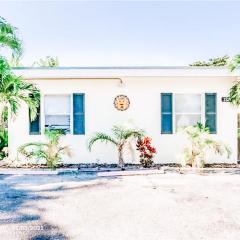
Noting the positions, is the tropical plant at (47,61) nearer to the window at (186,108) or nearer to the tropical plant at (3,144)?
the tropical plant at (3,144)

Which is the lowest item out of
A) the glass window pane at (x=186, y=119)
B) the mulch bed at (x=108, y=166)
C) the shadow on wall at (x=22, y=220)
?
the shadow on wall at (x=22, y=220)

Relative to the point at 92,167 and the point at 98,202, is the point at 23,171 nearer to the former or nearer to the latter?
the point at 92,167

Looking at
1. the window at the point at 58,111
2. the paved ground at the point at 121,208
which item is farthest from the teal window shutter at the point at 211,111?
the window at the point at 58,111

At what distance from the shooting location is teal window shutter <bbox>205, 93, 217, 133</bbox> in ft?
41.8

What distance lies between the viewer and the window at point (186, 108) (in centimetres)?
1289

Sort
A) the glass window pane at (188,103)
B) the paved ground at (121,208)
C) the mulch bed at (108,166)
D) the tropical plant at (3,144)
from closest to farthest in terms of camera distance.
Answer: the paved ground at (121,208), the mulch bed at (108,166), the glass window pane at (188,103), the tropical plant at (3,144)

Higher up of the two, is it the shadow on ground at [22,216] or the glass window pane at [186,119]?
the glass window pane at [186,119]

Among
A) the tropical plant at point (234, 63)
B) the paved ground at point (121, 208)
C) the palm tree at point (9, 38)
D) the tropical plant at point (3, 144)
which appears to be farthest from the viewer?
the tropical plant at point (3, 144)

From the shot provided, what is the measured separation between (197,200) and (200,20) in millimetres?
12925

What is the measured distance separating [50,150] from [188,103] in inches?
187

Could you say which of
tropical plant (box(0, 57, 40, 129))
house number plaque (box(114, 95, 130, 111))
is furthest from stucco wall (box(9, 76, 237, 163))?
tropical plant (box(0, 57, 40, 129))

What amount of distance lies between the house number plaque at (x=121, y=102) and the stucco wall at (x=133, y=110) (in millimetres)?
118

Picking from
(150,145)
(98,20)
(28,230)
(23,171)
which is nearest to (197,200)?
(28,230)

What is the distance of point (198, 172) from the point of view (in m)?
11.3
